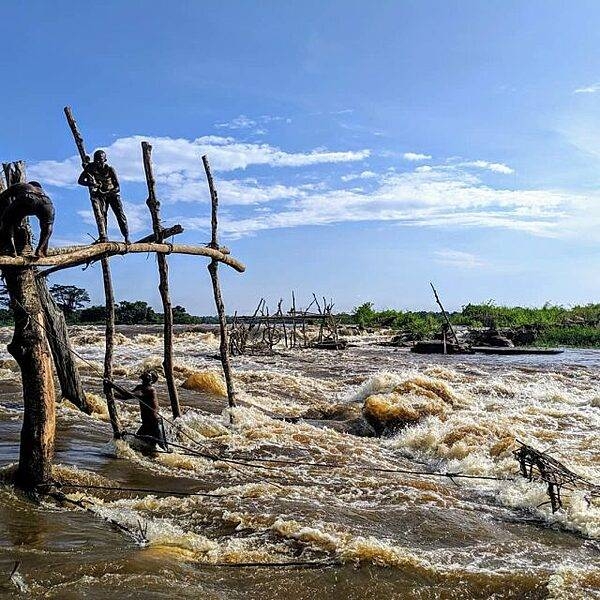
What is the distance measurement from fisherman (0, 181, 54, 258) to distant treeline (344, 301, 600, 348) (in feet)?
105

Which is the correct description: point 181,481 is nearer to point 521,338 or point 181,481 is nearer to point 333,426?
point 333,426

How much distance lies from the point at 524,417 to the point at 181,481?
315 inches

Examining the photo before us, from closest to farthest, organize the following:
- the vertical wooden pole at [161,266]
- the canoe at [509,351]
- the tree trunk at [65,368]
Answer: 1. the vertical wooden pole at [161,266]
2. the tree trunk at [65,368]
3. the canoe at [509,351]

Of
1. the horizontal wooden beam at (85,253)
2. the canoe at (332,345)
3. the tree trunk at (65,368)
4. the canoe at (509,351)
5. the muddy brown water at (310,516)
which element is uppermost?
the horizontal wooden beam at (85,253)

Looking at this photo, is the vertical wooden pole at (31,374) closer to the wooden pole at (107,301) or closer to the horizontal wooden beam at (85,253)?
the horizontal wooden beam at (85,253)

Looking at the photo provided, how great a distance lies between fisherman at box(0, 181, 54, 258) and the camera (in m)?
5.39

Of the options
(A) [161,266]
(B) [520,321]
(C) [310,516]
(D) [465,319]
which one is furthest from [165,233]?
(D) [465,319]

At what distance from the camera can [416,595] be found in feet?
14.7

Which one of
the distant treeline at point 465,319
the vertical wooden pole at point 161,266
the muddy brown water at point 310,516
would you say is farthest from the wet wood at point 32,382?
the distant treeline at point 465,319

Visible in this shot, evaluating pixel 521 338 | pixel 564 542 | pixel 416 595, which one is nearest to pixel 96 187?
pixel 416 595

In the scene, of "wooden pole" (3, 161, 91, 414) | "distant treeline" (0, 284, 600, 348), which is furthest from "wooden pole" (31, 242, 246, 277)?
"distant treeline" (0, 284, 600, 348)

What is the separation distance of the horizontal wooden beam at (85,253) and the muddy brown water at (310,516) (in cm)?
135

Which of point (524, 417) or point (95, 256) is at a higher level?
point (95, 256)

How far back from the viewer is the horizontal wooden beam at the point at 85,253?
5645mm
